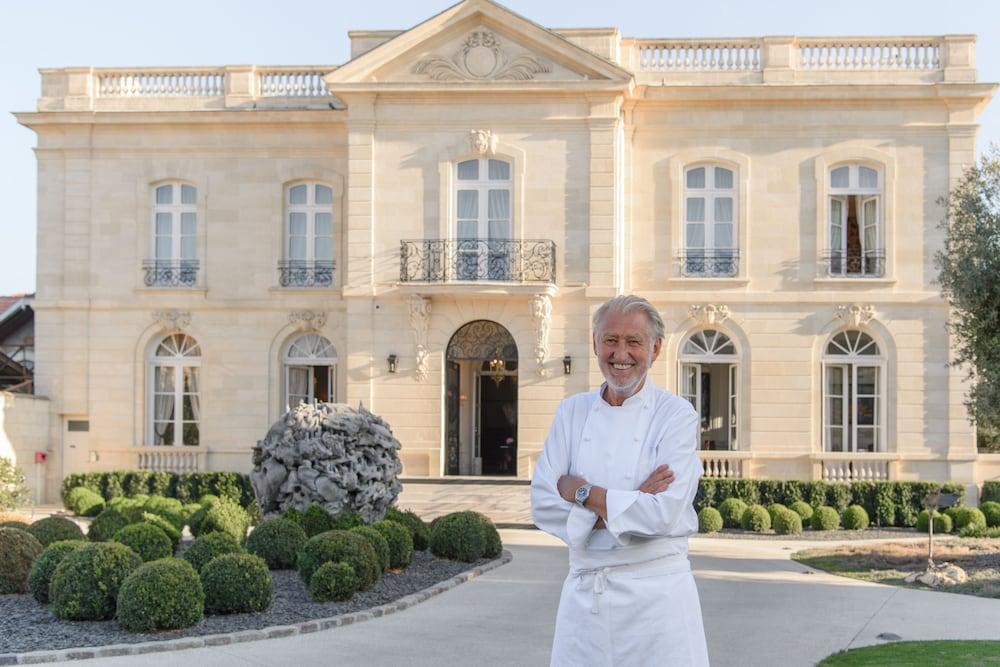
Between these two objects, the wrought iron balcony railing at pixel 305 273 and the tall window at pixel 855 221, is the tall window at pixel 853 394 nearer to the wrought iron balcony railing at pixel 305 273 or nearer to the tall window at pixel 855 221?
the tall window at pixel 855 221

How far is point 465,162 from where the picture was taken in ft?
85.6

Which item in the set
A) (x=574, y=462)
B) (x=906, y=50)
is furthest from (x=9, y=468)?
(x=574, y=462)

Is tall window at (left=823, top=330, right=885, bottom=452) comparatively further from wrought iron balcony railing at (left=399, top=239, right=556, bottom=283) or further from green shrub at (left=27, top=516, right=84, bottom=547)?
green shrub at (left=27, top=516, right=84, bottom=547)

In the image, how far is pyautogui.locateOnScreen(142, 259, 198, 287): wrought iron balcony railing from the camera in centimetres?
2786

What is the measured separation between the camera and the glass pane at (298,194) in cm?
2786

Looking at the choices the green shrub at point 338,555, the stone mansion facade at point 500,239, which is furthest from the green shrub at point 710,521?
the green shrub at point 338,555

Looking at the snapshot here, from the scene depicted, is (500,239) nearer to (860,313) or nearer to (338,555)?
(860,313)

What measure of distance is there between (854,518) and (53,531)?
14448mm

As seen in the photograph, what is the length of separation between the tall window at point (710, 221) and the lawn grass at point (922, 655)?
1646 centimetres

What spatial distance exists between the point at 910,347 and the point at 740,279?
356cm

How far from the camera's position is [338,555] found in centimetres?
1252

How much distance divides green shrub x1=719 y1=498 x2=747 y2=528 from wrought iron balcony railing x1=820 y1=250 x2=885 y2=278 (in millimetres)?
5693

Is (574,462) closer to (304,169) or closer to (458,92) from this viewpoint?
(458,92)

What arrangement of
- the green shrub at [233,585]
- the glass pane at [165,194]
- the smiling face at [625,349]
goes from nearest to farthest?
1. the smiling face at [625,349]
2. the green shrub at [233,585]
3. the glass pane at [165,194]
